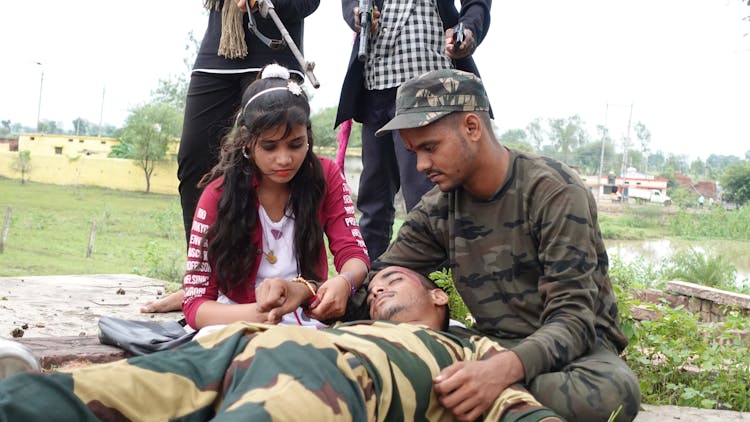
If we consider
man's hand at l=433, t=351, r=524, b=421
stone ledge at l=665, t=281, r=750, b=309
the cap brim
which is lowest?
stone ledge at l=665, t=281, r=750, b=309

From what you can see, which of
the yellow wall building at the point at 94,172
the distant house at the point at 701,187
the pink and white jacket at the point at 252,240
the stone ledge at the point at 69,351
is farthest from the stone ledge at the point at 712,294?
the yellow wall building at the point at 94,172

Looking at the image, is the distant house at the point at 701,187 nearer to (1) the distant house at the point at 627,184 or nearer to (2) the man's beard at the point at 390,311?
(1) the distant house at the point at 627,184

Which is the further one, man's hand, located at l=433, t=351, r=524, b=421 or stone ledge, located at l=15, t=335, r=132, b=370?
stone ledge, located at l=15, t=335, r=132, b=370

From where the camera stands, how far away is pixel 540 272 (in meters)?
3.16

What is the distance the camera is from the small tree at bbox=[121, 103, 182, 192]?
30925 millimetres

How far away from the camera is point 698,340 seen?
14.3 feet

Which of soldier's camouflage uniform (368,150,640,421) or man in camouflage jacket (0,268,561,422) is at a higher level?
soldier's camouflage uniform (368,150,640,421)

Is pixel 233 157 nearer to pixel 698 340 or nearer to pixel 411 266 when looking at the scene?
pixel 411 266

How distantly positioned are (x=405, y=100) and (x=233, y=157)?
0.89m

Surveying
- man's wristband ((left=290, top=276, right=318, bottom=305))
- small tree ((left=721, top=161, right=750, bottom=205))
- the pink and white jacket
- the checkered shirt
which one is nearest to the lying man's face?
man's wristband ((left=290, top=276, right=318, bottom=305))

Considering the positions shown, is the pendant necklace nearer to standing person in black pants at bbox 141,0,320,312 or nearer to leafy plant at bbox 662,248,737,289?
standing person in black pants at bbox 141,0,320,312

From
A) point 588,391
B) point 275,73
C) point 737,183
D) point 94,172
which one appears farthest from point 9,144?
point 588,391

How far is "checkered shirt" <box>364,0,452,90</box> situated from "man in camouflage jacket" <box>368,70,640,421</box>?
3.70ft

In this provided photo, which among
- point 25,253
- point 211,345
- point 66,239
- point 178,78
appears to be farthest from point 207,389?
point 178,78
